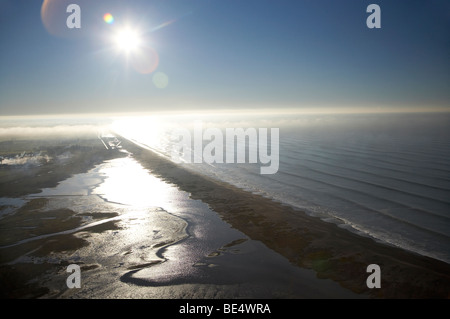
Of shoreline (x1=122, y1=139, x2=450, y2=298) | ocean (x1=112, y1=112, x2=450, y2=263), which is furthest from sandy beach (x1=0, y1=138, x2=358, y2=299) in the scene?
ocean (x1=112, y1=112, x2=450, y2=263)

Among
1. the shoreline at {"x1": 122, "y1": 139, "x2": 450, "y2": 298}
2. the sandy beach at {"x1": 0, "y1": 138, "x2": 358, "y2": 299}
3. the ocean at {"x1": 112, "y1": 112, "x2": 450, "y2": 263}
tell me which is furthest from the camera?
the ocean at {"x1": 112, "y1": 112, "x2": 450, "y2": 263}

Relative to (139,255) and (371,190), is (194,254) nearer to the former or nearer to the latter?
(139,255)

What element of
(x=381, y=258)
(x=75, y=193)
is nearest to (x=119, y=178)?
(x=75, y=193)

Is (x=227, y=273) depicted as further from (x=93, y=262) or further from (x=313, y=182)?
(x=313, y=182)

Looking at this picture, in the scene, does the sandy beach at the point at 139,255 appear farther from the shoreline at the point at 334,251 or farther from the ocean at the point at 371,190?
the ocean at the point at 371,190

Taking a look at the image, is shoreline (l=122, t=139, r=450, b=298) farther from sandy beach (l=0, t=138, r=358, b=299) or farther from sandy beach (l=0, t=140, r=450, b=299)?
sandy beach (l=0, t=138, r=358, b=299)

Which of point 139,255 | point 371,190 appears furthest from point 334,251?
point 371,190
